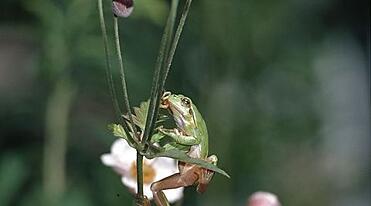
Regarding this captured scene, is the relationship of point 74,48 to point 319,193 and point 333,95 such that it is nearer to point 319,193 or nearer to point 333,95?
point 319,193

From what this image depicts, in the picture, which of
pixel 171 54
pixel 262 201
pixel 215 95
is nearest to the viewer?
pixel 171 54

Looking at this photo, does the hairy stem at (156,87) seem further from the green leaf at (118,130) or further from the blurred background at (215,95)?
the blurred background at (215,95)

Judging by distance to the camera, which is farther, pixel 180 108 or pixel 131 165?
pixel 131 165

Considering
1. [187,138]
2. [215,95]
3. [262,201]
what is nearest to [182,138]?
[187,138]

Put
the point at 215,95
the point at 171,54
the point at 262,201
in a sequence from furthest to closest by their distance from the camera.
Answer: the point at 215,95, the point at 262,201, the point at 171,54

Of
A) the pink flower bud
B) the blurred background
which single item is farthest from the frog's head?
the blurred background

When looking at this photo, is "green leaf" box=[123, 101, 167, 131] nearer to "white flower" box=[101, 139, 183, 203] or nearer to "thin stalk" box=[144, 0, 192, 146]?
"thin stalk" box=[144, 0, 192, 146]

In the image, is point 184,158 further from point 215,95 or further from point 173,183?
point 215,95

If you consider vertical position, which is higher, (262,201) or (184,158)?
(184,158)

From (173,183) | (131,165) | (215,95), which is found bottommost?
(215,95)
